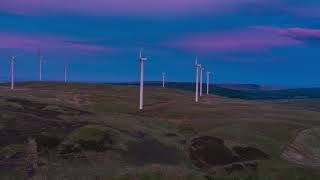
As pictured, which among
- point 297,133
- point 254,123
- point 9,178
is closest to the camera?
point 9,178

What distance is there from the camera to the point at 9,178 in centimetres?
4075

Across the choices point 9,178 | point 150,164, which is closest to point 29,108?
point 150,164

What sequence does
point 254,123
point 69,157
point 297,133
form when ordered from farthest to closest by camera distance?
point 254,123, point 297,133, point 69,157

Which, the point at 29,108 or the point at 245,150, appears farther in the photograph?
the point at 29,108

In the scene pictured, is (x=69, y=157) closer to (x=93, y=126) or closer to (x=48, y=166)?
(x=48, y=166)

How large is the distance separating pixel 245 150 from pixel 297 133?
47.6 ft

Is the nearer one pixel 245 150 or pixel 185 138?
pixel 245 150

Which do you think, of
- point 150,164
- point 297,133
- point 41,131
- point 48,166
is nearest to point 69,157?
point 48,166

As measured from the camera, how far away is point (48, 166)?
168ft

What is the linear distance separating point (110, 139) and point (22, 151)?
1156 cm

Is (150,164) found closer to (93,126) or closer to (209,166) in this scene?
(209,166)

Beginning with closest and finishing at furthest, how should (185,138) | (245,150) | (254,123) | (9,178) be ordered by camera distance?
(9,178), (245,150), (185,138), (254,123)

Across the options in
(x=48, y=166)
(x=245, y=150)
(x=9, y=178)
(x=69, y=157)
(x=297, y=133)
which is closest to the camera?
(x=9, y=178)

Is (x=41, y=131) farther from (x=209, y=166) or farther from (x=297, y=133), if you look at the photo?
(x=297, y=133)
